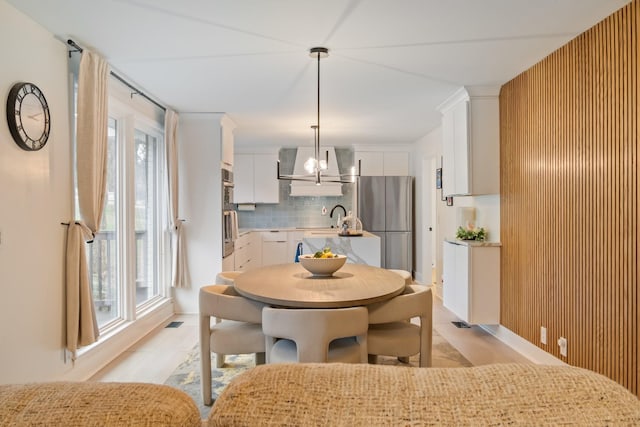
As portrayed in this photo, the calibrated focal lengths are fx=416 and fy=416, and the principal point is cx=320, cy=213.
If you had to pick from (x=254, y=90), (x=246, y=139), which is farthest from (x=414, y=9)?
(x=246, y=139)

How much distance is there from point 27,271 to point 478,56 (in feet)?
11.2

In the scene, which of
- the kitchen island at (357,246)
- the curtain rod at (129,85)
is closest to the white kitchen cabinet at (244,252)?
the kitchen island at (357,246)

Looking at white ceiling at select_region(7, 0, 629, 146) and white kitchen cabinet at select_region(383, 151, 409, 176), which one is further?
white kitchen cabinet at select_region(383, 151, 409, 176)

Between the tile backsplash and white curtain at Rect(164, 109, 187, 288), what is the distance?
3113mm

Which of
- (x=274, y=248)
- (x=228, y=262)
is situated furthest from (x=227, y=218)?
(x=274, y=248)

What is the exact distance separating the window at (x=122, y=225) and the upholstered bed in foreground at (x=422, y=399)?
3.30m

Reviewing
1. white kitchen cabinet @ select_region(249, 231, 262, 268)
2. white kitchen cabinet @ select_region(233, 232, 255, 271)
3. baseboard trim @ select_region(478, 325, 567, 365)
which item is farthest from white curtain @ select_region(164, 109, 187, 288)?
baseboard trim @ select_region(478, 325, 567, 365)

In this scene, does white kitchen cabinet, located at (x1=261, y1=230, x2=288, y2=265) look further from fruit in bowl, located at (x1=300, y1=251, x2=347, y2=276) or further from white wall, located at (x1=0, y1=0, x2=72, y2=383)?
white wall, located at (x1=0, y1=0, x2=72, y2=383)

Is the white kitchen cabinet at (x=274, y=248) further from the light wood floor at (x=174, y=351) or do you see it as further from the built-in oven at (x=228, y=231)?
the light wood floor at (x=174, y=351)

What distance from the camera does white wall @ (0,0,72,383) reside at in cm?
235

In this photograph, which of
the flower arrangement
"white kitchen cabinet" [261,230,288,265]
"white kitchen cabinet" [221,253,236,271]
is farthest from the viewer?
"white kitchen cabinet" [261,230,288,265]

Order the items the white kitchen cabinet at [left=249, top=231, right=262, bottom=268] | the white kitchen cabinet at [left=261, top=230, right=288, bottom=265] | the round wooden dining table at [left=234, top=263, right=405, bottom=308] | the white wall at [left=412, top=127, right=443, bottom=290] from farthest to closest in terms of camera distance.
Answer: the white kitchen cabinet at [left=261, top=230, right=288, bottom=265]
the white kitchen cabinet at [left=249, top=231, right=262, bottom=268]
the white wall at [left=412, top=127, right=443, bottom=290]
the round wooden dining table at [left=234, top=263, right=405, bottom=308]

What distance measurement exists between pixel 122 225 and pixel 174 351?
126 centimetres

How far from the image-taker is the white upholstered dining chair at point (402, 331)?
249cm
